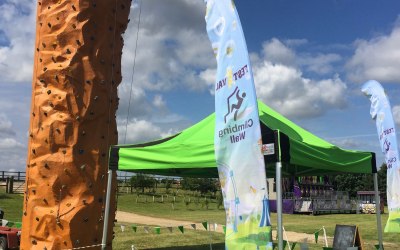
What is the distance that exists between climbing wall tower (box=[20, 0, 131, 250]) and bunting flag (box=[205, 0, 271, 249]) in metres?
1.59

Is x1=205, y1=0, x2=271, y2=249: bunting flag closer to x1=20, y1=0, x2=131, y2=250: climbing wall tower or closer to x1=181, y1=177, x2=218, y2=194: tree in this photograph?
x1=20, y1=0, x2=131, y2=250: climbing wall tower

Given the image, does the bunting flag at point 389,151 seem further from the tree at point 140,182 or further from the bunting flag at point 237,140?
the tree at point 140,182

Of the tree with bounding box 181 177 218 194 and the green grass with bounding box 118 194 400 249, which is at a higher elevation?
the tree with bounding box 181 177 218 194

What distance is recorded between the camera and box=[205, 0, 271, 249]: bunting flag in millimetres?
4783

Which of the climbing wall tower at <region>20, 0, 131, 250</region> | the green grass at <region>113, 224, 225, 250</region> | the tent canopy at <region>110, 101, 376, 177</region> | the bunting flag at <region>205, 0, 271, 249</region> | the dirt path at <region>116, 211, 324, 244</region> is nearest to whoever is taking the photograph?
the bunting flag at <region>205, 0, 271, 249</region>

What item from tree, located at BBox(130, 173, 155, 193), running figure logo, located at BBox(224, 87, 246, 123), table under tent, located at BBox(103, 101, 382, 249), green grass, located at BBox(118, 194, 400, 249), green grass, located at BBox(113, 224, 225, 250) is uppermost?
tree, located at BBox(130, 173, 155, 193)

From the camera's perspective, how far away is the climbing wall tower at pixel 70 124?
546 cm

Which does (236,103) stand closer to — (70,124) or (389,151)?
(70,124)

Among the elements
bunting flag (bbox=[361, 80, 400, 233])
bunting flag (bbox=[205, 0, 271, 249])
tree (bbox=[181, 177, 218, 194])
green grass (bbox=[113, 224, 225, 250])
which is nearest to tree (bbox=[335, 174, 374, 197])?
tree (bbox=[181, 177, 218, 194])

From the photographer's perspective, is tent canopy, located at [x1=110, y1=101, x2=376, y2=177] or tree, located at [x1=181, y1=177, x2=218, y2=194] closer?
tent canopy, located at [x1=110, y1=101, x2=376, y2=177]

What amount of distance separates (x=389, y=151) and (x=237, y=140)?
22.3 ft

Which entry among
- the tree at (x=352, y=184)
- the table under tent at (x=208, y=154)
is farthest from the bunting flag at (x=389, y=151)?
the tree at (x=352, y=184)

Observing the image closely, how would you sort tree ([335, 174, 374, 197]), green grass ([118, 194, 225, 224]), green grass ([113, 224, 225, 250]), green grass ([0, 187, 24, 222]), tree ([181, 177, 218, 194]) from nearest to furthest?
green grass ([113, 224, 225, 250]), green grass ([0, 187, 24, 222]), green grass ([118, 194, 225, 224]), tree ([181, 177, 218, 194]), tree ([335, 174, 374, 197])

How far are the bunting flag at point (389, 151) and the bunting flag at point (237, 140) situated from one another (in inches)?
262
